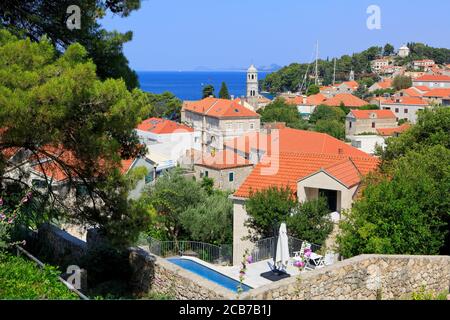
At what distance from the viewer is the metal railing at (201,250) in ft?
60.5

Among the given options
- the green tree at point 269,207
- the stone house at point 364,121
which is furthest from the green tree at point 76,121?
the stone house at point 364,121

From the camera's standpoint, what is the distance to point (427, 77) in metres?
131

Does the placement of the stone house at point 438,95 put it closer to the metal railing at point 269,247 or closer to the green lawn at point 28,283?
the metal railing at point 269,247

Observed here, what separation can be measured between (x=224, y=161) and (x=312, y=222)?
22.7 metres

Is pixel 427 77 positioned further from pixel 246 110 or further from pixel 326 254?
pixel 326 254

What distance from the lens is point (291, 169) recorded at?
19.7 m

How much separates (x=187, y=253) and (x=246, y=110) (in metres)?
50.6

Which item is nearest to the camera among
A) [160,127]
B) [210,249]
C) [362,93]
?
[210,249]

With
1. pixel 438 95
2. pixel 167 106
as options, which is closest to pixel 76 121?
pixel 167 106

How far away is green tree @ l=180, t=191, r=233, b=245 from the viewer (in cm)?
2055

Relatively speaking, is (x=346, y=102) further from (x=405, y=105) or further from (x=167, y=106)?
(x=167, y=106)

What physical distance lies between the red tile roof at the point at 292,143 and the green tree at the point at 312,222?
15835mm
